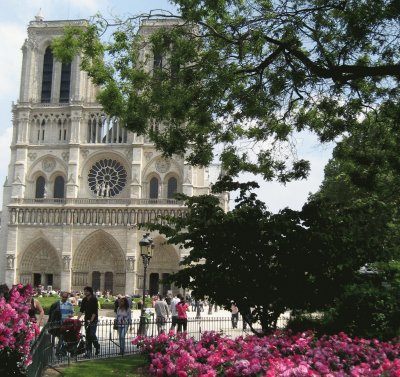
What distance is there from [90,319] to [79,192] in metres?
33.6

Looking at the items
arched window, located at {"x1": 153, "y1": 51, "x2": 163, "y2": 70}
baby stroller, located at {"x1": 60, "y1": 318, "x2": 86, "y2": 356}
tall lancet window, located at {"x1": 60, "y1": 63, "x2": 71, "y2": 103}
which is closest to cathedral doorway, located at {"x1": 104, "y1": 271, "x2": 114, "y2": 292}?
tall lancet window, located at {"x1": 60, "y1": 63, "x2": 71, "y2": 103}

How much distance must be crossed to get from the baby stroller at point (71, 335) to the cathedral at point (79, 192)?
31084mm

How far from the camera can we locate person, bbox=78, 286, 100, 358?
11.8m

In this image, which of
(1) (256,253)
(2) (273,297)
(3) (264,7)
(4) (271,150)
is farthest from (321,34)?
(2) (273,297)

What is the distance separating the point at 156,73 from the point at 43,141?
3611 cm

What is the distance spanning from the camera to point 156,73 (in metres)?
12.1

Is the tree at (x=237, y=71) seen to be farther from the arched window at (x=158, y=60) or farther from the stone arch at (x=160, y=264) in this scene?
the stone arch at (x=160, y=264)

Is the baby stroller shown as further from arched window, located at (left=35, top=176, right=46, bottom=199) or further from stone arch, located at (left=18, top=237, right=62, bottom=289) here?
arched window, located at (left=35, top=176, right=46, bottom=199)

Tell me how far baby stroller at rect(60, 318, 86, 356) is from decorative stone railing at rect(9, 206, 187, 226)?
31.4 meters

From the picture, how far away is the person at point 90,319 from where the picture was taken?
38.9 ft

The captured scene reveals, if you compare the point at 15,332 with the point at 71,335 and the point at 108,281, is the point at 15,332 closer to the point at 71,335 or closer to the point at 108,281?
the point at 71,335

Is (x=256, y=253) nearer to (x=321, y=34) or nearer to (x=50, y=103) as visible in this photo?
(x=321, y=34)

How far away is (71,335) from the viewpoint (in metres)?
11.4

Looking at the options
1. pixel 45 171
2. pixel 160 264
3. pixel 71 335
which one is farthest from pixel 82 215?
pixel 71 335
